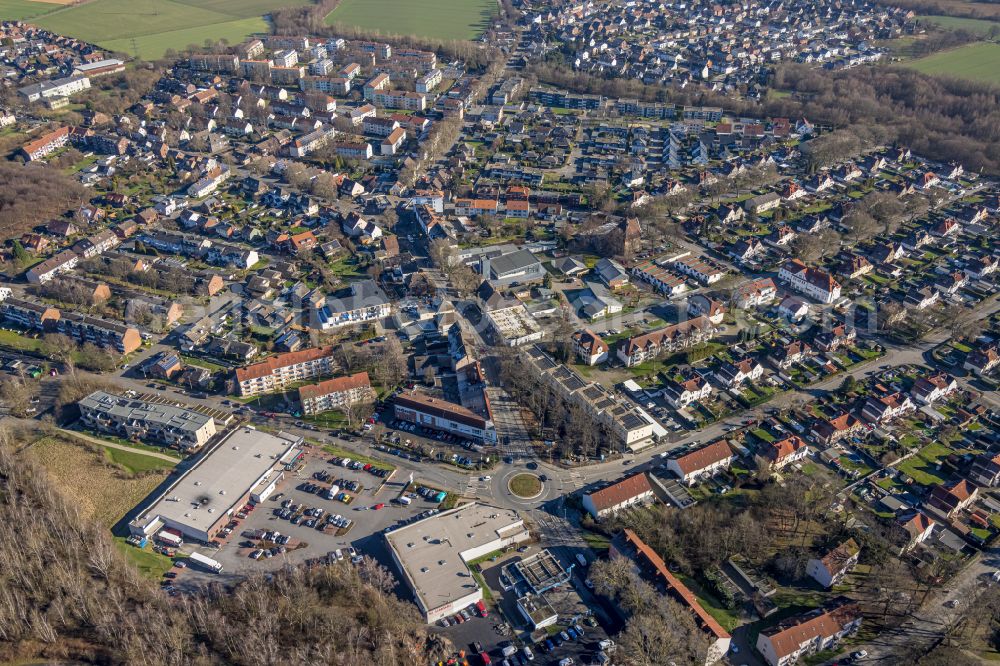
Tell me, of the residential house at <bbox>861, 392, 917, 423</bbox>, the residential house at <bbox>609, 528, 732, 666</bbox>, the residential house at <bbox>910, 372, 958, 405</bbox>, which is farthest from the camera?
the residential house at <bbox>910, 372, 958, 405</bbox>

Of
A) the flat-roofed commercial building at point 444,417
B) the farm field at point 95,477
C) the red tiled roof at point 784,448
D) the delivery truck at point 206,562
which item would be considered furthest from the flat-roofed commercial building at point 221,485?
the red tiled roof at point 784,448

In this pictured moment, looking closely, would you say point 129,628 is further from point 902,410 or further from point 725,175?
point 725,175

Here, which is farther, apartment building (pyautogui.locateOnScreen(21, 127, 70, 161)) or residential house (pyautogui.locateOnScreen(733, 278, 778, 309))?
apartment building (pyautogui.locateOnScreen(21, 127, 70, 161))

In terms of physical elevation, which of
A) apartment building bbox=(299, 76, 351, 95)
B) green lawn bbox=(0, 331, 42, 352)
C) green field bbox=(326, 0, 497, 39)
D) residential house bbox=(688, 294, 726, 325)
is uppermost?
green field bbox=(326, 0, 497, 39)

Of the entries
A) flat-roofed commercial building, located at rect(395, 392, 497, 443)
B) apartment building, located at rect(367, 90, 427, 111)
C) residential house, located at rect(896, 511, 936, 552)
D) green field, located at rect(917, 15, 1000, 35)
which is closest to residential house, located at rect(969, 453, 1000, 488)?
residential house, located at rect(896, 511, 936, 552)

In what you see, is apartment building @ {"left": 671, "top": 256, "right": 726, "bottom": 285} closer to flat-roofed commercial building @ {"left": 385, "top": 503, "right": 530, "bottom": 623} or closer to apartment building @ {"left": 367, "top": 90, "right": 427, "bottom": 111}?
flat-roofed commercial building @ {"left": 385, "top": 503, "right": 530, "bottom": 623}

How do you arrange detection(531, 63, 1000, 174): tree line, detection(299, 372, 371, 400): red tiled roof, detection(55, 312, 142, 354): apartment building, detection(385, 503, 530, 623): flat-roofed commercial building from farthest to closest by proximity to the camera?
detection(531, 63, 1000, 174): tree line, detection(55, 312, 142, 354): apartment building, detection(299, 372, 371, 400): red tiled roof, detection(385, 503, 530, 623): flat-roofed commercial building

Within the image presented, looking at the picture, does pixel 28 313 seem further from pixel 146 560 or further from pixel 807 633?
pixel 807 633
